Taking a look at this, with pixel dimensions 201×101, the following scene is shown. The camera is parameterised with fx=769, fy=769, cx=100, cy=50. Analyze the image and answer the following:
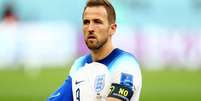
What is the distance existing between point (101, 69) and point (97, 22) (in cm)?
39

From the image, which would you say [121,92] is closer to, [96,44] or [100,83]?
[100,83]

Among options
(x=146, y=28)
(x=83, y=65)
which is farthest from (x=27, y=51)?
(x=83, y=65)

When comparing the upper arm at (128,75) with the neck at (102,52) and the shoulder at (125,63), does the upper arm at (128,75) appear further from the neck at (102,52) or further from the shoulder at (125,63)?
the neck at (102,52)

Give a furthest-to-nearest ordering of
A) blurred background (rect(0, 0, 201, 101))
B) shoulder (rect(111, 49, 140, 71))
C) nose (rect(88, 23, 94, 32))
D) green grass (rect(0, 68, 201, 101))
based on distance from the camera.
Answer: blurred background (rect(0, 0, 201, 101)) < green grass (rect(0, 68, 201, 101)) < nose (rect(88, 23, 94, 32)) < shoulder (rect(111, 49, 140, 71))

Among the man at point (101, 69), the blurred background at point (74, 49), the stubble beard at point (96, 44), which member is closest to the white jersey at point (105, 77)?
the man at point (101, 69)

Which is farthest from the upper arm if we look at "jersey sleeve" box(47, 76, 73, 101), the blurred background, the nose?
the blurred background

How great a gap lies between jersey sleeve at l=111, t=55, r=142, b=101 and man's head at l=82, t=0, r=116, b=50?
0.26m

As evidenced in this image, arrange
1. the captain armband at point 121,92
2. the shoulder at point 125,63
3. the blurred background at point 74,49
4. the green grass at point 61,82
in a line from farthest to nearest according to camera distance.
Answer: the blurred background at point 74,49 → the green grass at point 61,82 → the shoulder at point 125,63 → the captain armband at point 121,92

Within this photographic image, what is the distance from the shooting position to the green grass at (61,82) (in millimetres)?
16630

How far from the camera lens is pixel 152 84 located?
19375mm

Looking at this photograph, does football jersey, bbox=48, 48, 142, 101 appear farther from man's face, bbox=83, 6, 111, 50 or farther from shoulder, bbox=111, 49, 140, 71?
man's face, bbox=83, 6, 111, 50

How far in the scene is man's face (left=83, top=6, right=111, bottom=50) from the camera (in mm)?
6059

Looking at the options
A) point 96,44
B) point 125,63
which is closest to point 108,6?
point 96,44

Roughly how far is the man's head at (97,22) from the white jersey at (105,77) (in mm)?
158
